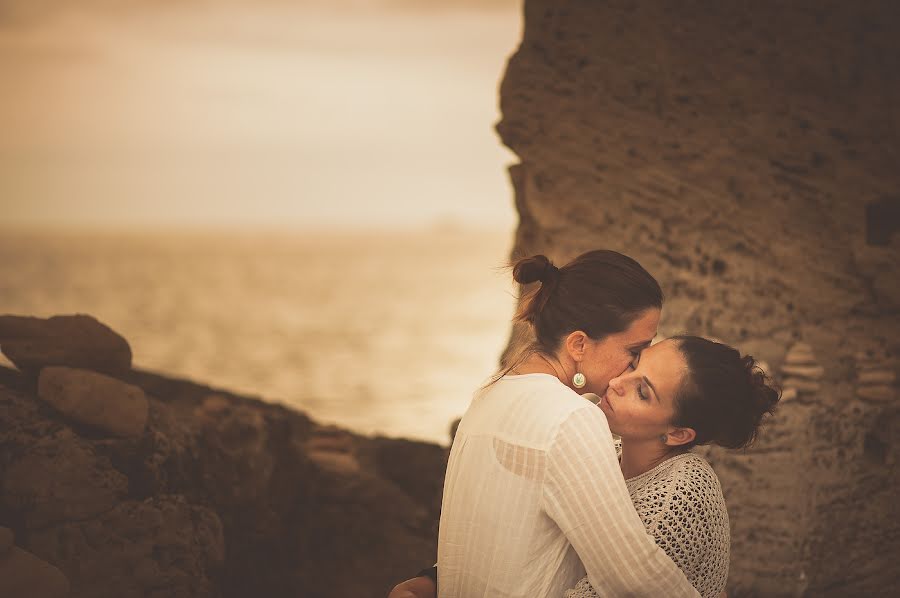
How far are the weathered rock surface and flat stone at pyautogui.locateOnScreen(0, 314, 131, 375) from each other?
0.13m

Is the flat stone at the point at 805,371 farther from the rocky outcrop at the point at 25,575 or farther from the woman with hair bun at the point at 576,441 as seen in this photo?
the rocky outcrop at the point at 25,575

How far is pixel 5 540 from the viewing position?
3143 mm

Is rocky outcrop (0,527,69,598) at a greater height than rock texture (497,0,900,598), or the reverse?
rock texture (497,0,900,598)

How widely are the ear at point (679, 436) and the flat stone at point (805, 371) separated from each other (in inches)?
77.1

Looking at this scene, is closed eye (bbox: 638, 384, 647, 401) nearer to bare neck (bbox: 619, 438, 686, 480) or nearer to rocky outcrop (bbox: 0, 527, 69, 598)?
bare neck (bbox: 619, 438, 686, 480)

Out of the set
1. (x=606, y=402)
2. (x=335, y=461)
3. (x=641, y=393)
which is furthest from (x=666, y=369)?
(x=335, y=461)

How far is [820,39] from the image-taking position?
4.16 meters

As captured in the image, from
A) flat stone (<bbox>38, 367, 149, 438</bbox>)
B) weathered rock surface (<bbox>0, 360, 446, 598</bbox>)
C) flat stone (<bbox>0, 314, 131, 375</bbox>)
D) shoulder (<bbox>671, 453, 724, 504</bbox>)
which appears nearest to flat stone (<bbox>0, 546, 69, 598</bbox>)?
weathered rock surface (<bbox>0, 360, 446, 598</bbox>)

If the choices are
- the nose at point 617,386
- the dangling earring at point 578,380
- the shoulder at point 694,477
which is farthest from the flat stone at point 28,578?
the shoulder at point 694,477

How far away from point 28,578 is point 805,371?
3.76 m

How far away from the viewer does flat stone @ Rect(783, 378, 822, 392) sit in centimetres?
444

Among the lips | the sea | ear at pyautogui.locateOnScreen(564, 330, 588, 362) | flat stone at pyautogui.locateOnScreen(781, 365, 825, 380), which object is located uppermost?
ear at pyautogui.locateOnScreen(564, 330, 588, 362)

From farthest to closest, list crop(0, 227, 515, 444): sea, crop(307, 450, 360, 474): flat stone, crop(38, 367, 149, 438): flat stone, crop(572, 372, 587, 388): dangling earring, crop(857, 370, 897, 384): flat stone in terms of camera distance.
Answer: crop(0, 227, 515, 444): sea → crop(307, 450, 360, 474): flat stone → crop(857, 370, 897, 384): flat stone → crop(38, 367, 149, 438): flat stone → crop(572, 372, 587, 388): dangling earring

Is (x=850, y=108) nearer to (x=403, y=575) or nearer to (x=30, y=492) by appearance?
(x=403, y=575)
